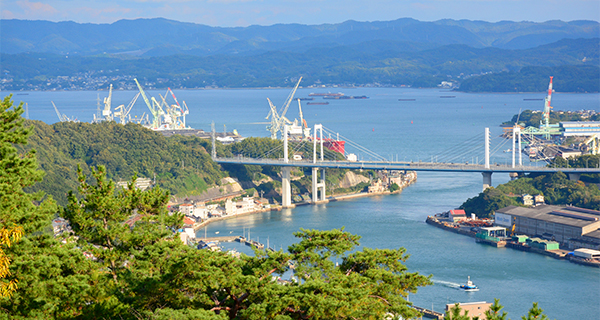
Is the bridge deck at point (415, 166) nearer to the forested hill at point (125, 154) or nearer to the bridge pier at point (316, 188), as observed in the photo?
the bridge pier at point (316, 188)

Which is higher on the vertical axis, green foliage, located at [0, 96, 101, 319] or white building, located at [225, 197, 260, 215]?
green foliage, located at [0, 96, 101, 319]

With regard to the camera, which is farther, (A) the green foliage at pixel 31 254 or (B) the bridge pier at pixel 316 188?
(B) the bridge pier at pixel 316 188

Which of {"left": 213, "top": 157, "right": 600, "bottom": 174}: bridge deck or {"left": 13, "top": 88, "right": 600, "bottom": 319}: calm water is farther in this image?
{"left": 213, "top": 157, "right": 600, "bottom": 174}: bridge deck

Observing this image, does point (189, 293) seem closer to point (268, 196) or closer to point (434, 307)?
point (434, 307)

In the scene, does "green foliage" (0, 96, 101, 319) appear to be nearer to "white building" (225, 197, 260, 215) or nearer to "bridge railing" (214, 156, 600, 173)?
"white building" (225, 197, 260, 215)

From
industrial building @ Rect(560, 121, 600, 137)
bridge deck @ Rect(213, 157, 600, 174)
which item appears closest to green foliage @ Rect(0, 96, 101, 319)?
bridge deck @ Rect(213, 157, 600, 174)

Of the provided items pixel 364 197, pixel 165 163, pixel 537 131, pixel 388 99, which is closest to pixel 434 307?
pixel 364 197

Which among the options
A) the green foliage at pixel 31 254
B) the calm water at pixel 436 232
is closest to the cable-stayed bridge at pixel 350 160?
the calm water at pixel 436 232
